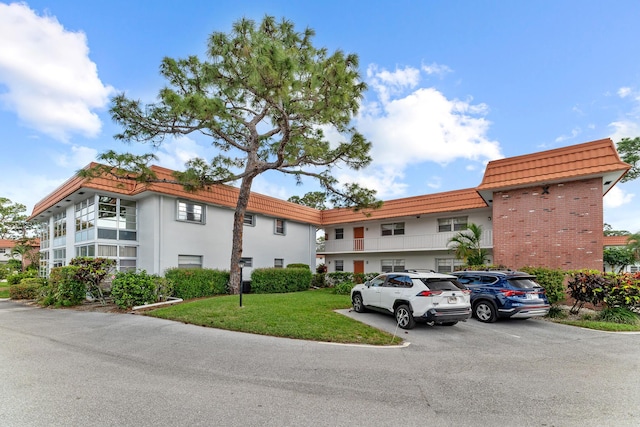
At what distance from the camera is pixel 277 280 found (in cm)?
1714

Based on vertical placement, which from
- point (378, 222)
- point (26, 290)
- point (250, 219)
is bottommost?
point (26, 290)

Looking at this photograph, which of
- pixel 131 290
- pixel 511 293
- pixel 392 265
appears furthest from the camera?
pixel 392 265

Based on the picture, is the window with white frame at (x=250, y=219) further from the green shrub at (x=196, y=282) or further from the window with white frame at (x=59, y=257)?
the window with white frame at (x=59, y=257)

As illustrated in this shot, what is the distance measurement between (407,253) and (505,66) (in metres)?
12.2

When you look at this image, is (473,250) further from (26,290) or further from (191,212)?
(26,290)

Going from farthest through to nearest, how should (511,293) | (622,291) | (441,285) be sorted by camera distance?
(622,291), (511,293), (441,285)

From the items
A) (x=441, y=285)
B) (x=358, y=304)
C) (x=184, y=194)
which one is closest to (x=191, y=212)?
(x=184, y=194)

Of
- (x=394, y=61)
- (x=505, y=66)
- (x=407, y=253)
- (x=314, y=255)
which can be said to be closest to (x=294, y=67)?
(x=394, y=61)

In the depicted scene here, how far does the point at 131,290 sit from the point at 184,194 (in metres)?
5.84

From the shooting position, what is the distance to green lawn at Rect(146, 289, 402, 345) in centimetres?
746

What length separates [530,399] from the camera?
4.29 m

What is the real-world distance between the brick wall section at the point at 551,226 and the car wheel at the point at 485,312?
597 cm

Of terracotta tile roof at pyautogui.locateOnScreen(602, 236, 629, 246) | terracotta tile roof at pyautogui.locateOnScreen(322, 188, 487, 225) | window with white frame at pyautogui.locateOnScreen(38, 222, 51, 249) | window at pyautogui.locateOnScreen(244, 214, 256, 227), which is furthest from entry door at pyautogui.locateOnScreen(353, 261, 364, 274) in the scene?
terracotta tile roof at pyautogui.locateOnScreen(602, 236, 629, 246)

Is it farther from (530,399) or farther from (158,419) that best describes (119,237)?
(530,399)
